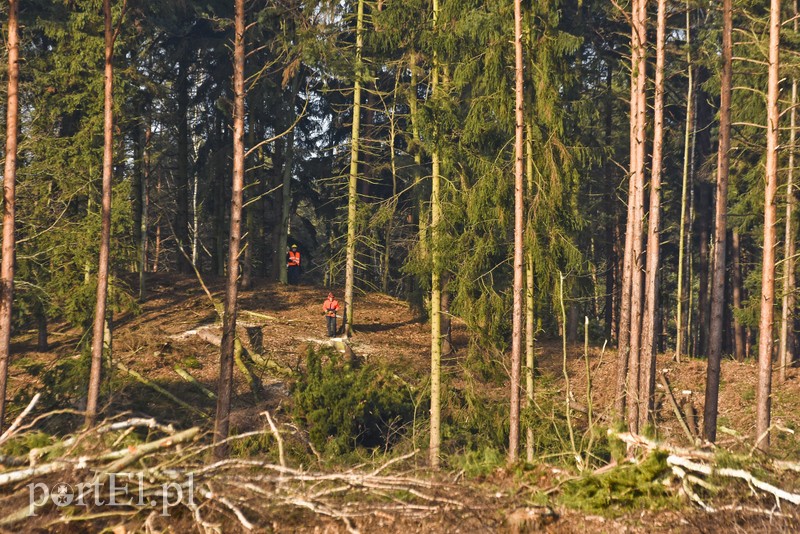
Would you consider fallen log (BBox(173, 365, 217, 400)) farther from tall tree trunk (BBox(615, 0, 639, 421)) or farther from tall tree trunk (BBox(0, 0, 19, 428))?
tall tree trunk (BBox(615, 0, 639, 421))

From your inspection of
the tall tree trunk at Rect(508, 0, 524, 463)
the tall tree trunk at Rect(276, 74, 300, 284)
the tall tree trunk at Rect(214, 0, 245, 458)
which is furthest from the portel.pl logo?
the tall tree trunk at Rect(276, 74, 300, 284)

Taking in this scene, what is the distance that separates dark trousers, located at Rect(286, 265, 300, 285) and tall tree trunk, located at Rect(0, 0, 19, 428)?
53.1 feet

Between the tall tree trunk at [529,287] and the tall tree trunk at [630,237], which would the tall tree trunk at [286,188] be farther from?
the tall tree trunk at [630,237]

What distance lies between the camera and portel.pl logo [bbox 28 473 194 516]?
5992 mm

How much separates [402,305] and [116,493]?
23699 millimetres

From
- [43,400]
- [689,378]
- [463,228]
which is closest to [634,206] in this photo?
[463,228]

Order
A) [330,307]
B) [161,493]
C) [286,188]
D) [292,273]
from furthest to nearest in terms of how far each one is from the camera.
Answer: [292,273], [286,188], [330,307], [161,493]

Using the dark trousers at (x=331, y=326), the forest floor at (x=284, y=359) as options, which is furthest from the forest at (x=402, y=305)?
the dark trousers at (x=331, y=326)

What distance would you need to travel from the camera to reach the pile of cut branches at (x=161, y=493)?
5.99 m

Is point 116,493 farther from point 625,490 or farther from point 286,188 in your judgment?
point 286,188

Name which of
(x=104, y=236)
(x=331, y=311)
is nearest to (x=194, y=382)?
(x=331, y=311)

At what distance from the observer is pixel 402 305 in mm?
29672

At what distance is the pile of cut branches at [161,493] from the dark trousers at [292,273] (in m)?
23.4

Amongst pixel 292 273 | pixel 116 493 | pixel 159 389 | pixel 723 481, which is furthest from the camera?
pixel 292 273
